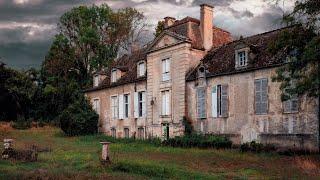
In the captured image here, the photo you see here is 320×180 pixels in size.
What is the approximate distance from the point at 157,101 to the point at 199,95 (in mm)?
4602

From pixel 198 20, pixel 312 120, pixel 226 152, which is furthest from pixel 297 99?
pixel 198 20

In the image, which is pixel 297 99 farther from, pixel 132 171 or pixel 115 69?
pixel 115 69

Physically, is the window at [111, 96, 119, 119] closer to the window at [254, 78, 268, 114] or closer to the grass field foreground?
the window at [254, 78, 268, 114]

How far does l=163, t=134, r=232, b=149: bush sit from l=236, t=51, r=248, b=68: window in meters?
4.48

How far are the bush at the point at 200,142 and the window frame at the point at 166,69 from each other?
5449 millimetres

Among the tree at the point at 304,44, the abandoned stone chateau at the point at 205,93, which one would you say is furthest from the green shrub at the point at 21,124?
the tree at the point at 304,44

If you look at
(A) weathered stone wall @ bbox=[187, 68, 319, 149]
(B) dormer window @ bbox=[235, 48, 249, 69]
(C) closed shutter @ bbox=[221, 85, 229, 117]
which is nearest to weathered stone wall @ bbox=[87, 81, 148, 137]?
(A) weathered stone wall @ bbox=[187, 68, 319, 149]

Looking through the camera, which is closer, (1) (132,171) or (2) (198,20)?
(1) (132,171)

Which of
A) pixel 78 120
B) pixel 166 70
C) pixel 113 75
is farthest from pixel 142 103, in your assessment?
pixel 78 120

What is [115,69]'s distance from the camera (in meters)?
40.1

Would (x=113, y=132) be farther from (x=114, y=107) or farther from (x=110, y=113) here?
(x=114, y=107)

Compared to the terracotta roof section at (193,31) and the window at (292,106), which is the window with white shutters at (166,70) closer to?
the terracotta roof section at (193,31)

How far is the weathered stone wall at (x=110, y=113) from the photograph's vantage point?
36562 mm

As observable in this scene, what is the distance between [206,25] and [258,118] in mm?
9309
